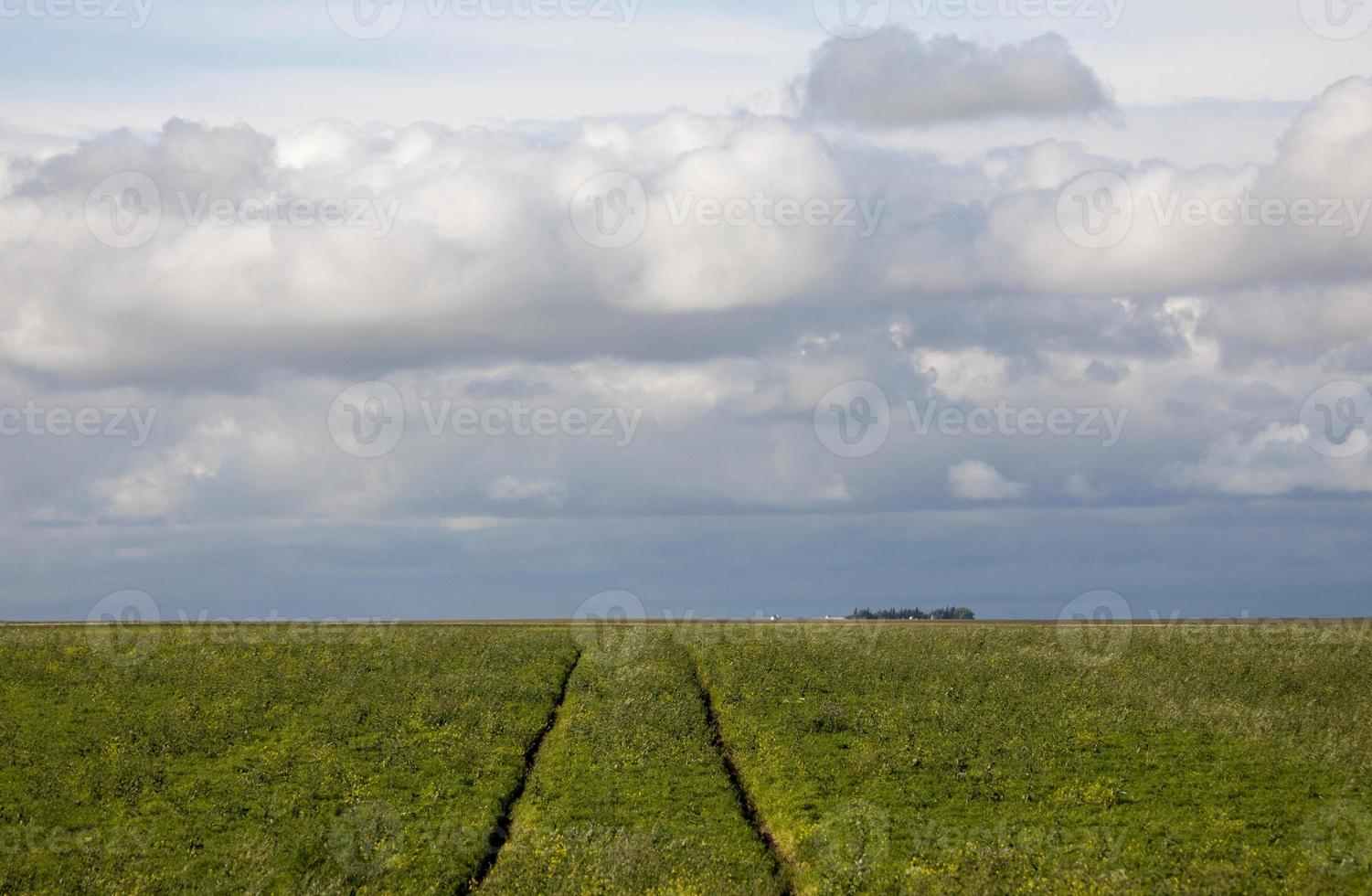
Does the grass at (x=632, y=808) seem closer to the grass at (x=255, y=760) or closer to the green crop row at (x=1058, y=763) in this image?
the green crop row at (x=1058, y=763)

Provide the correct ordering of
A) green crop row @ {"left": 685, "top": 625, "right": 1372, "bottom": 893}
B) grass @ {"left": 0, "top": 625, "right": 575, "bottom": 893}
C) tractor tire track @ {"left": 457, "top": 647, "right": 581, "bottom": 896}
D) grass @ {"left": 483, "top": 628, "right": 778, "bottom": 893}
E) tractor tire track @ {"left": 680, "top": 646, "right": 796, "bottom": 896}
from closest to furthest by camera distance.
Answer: green crop row @ {"left": 685, "top": 625, "right": 1372, "bottom": 893} < grass @ {"left": 483, "top": 628, "right": 778, "bottom": 893} < tractor tire track @ {"left": 680, "top": 646, "right": 796, "bottom": 896} < grass @ {"left": 0, "top": 625, "right": 575, "bottom": 893} < tractor tire track @ {"left": 457, "top": 647, "right": 581, "bottom": 896}

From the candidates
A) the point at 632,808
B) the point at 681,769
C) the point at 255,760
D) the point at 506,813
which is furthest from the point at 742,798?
the point at 255,760

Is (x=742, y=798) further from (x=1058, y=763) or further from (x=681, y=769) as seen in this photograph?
(x=1058, y=763)

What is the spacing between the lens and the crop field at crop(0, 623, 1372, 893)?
38.2m

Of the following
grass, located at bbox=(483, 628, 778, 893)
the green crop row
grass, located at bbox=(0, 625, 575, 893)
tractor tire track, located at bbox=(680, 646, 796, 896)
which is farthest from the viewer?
grass, located at bbox=(0, 625, 575, 893)

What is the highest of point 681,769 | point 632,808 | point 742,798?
point 681,769

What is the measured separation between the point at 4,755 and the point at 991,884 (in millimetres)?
42924

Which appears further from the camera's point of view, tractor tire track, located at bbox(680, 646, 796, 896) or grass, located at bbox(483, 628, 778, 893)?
tractor tire track, located at bbox(680, 646, 796, 896)

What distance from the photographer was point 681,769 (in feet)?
161

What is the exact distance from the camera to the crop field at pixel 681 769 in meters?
38.2

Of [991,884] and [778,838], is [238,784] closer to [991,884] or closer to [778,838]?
[778,838]

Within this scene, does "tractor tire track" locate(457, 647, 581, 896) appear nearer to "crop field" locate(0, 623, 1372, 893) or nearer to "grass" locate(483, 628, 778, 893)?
"crop field" locate(0, 623, 1372, 893)

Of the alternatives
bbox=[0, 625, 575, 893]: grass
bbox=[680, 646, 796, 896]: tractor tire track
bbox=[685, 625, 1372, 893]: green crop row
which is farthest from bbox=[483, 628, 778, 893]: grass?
bbox=[0, 625, 575, 893]: grass

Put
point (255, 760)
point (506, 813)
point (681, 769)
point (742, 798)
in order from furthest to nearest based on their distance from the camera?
point (255, 760) < point (681, 769) < point (742, 798) < point (506, 813)
